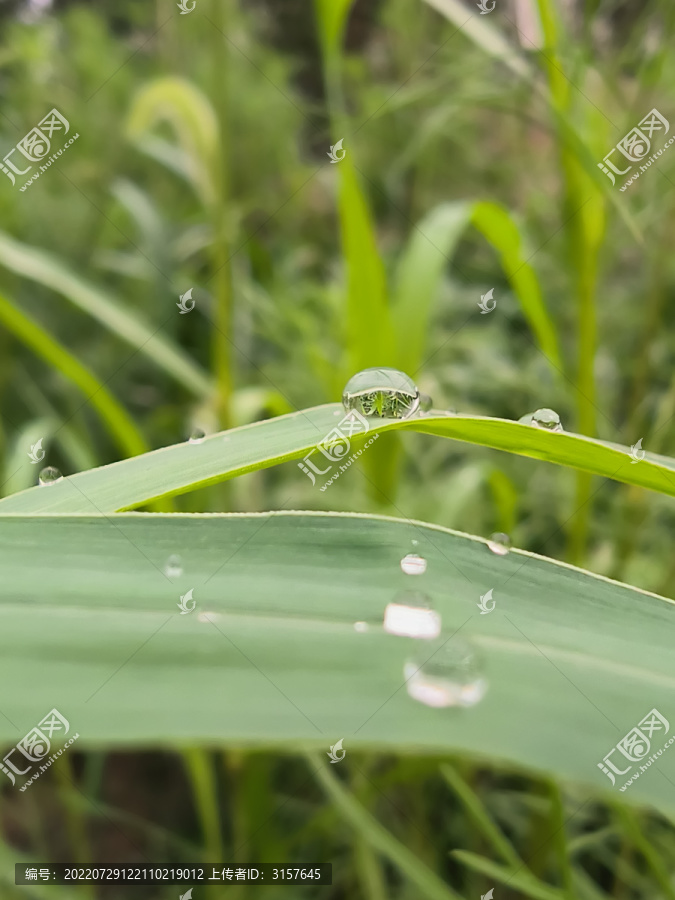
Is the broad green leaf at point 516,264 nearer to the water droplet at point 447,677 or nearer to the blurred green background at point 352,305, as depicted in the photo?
the blurred green background at point 352,305

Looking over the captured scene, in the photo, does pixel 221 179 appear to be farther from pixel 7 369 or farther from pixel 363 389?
pixel 7 369

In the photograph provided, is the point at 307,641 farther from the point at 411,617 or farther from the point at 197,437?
the point at 197,437

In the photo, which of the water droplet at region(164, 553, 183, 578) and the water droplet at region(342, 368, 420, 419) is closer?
the water droplet at region(164, 553, 183, 578)

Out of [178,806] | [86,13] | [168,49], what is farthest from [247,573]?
[86,13]

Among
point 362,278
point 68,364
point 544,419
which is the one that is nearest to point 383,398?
point 544,419

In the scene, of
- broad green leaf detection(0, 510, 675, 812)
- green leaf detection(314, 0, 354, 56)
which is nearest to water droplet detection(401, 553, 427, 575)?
broad green leaf detection(0, 510, 675, 812)

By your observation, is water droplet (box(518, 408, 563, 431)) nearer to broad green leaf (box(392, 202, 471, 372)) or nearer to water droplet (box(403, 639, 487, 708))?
water droplet (box(403, 639, 487, 708))
